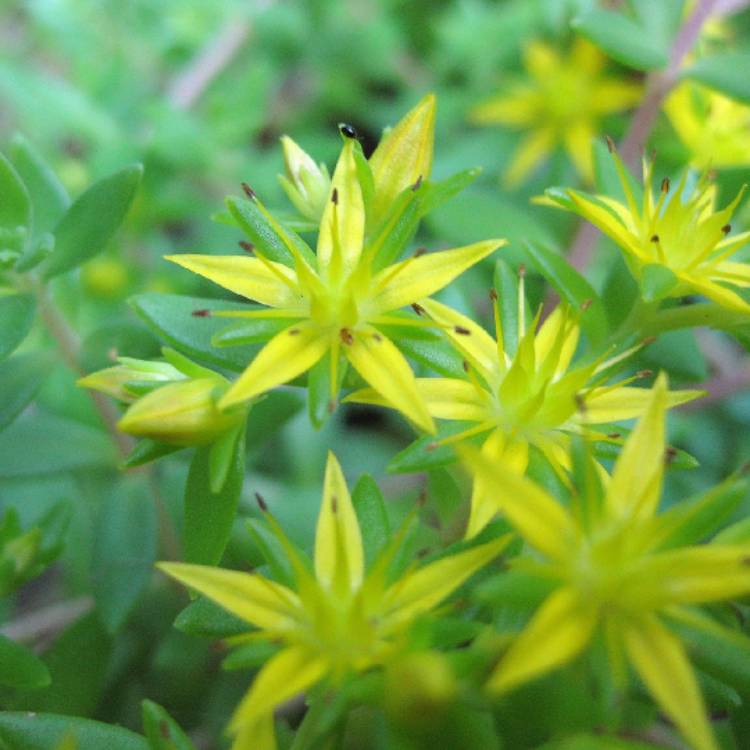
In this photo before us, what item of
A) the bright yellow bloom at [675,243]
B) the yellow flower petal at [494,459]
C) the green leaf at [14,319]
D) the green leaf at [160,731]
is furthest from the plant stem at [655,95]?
the green leaf at [160,731]

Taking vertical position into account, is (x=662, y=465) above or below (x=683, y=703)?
above

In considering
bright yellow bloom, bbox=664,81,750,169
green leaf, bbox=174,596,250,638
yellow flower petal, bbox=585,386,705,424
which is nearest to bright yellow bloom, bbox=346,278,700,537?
yellow flower petal, bbox=585,386,705,424

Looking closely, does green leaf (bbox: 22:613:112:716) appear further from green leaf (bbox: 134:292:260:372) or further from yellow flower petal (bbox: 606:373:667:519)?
yellow flower petal (bbox: 606:373:667:519)

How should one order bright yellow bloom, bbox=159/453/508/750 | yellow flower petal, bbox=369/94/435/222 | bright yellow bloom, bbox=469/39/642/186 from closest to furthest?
bright yellow bloom, bbox=159/453/508/750 → yellow flower petal, bbox=369/94/435/222 → bright yellow bloom, bbox=469/39/642/186

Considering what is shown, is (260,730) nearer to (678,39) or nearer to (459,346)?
(459,346)

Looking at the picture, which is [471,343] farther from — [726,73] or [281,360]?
[726,73]

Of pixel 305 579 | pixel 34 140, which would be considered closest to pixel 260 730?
pixel 305 579
